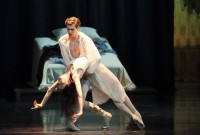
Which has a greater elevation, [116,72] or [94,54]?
[94,54]

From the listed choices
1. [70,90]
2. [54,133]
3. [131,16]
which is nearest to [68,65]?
[70,90]

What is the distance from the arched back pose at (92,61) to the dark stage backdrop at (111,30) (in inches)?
145

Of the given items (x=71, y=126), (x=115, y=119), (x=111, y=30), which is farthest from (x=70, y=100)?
(x=111, y=30)

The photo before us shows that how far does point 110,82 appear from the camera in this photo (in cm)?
574

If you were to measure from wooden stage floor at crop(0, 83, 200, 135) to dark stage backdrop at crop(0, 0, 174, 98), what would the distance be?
106 centimetres

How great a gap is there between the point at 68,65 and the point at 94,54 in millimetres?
232

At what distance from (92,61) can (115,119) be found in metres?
1.07

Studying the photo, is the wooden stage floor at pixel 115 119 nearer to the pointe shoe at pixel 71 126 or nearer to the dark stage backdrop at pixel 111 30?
the pointe shoe at pixel 71 126

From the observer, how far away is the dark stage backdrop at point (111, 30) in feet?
30.6

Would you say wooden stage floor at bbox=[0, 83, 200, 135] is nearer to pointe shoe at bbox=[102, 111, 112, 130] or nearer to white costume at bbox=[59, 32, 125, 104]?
pointe shoe at bbox=[102, 111, 112, 130]

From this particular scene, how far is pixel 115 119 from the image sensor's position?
21.6ft

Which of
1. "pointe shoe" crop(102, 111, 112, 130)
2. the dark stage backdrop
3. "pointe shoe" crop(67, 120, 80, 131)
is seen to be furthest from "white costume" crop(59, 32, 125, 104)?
the dark stage backdrop

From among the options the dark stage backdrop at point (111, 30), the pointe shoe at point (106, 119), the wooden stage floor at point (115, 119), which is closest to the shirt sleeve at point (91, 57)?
the pointe shoe at point (106, 119)

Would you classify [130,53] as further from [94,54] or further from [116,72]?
[94,54]
